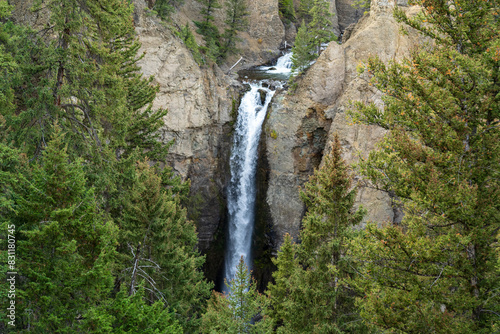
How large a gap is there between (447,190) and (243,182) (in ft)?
62.6

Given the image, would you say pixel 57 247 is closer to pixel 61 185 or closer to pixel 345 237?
pixel 61 185

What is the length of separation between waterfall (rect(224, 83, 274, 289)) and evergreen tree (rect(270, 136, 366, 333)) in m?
14.4

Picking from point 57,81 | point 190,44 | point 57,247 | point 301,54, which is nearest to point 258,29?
point 190,44

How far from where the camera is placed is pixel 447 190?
23.1ft

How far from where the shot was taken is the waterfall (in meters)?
25.2

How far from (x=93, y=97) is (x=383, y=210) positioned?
659 inches

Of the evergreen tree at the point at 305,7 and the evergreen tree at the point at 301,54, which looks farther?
the evergreen tree at the point at 305,7

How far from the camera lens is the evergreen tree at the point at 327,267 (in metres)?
9.77

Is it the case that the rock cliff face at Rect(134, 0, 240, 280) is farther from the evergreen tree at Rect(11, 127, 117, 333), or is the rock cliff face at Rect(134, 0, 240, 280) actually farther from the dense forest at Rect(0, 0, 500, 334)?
the evergreen tree at Rect(11, 127, 117, 333)

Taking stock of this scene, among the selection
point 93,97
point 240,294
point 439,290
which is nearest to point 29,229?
point 93,97

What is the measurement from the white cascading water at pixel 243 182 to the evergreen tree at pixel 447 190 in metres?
17.3

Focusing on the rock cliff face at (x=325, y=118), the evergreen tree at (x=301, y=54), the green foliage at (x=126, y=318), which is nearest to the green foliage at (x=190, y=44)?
the rock cliff face at (x=325, y=118)

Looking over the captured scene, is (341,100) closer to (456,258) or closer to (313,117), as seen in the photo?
(313,117)

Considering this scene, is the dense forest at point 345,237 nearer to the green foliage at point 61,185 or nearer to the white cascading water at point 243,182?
the green foliage at point 61,185
